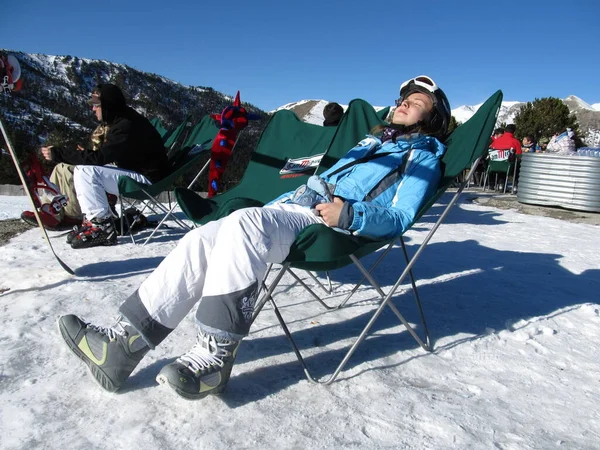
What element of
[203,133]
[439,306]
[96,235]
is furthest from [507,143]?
[96,235]

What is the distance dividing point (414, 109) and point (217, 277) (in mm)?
1313

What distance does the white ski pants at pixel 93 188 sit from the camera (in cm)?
382

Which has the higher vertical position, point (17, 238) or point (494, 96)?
point (494, 96)

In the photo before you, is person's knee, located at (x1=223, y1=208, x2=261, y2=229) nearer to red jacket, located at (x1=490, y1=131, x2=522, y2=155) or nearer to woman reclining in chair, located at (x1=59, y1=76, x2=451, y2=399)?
woman reclining in chair, located at (x1=59, y1=76, x2=451, y2=399)

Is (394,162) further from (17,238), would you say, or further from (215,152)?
(17,238)

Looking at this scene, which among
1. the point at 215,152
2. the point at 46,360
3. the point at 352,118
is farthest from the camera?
the point at 215,152

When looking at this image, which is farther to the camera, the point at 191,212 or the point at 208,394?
the point at 191,212

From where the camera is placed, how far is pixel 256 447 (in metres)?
1.34

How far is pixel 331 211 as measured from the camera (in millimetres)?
1770

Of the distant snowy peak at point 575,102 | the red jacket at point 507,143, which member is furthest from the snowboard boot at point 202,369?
the distant snowy peak at point 575,102

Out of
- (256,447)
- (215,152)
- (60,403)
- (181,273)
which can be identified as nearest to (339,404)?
(256,447)

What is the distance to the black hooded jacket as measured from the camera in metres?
4.07

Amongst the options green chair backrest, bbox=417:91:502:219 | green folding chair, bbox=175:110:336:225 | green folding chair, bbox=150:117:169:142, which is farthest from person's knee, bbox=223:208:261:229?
green folding chair, bbox=150:117:169:142

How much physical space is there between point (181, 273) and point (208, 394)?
414 millimetres
